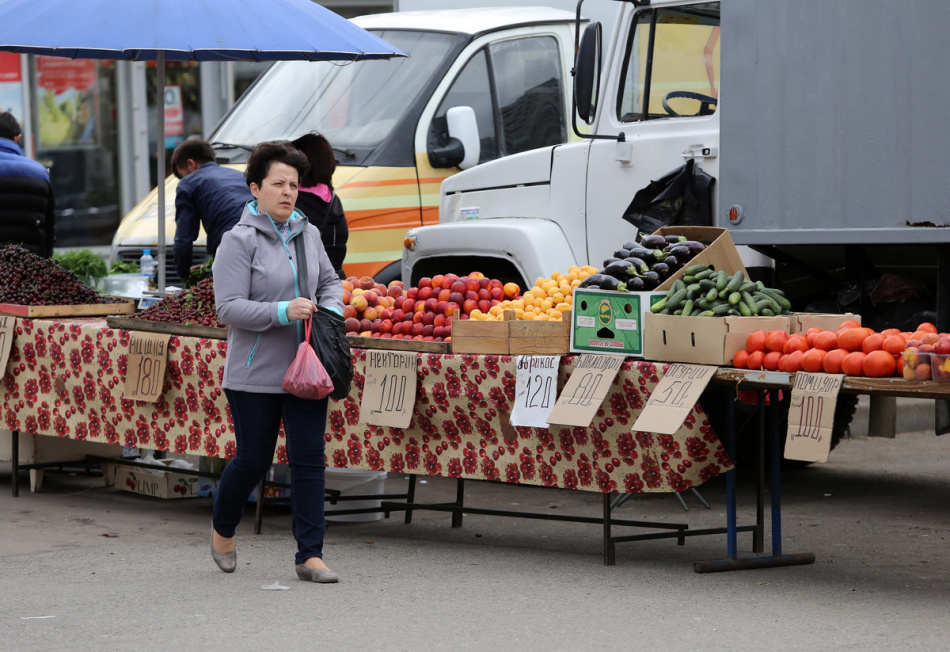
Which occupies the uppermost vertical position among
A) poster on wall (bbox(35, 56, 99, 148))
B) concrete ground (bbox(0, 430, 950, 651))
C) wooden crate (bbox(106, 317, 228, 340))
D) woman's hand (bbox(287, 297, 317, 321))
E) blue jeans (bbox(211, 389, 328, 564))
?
poster on wall (bbox(35, 56, 99, 148))

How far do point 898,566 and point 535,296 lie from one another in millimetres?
2096

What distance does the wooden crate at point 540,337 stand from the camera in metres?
6.15

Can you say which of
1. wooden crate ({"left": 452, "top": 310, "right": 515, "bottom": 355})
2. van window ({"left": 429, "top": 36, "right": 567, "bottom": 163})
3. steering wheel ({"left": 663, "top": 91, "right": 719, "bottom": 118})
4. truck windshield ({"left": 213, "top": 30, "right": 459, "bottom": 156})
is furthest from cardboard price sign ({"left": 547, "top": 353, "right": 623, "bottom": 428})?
van window ({"left": 429, "top": 36, "right": 567, "bottom": 163})

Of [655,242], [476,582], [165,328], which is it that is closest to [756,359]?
[655,242]

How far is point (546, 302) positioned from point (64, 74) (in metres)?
12.5

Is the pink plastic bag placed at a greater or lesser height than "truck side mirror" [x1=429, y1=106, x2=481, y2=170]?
lesser

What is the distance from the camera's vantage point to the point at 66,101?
687 inches

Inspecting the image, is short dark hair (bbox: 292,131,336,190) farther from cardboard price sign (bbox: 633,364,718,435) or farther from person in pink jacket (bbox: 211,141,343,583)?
cardboard price sign (bbox: 633,364,718,435)

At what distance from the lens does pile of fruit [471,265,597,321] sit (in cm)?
652

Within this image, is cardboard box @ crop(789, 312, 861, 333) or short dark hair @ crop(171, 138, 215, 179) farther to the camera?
short dark hair @ crop(171, 138, 215, 179)

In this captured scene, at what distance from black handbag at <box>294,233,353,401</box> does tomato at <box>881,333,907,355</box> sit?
213 centimetres

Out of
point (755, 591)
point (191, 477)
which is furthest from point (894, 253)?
point (191, 477)

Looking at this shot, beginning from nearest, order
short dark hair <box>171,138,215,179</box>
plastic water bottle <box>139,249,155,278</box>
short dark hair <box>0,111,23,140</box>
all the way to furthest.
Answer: short dark hair <box>171,138,215,179</box> → short dark hair <box>0,111,23,140</box> → plastic water bottle <box>139,249,155,278</box>

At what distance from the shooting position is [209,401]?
7.03 meters
